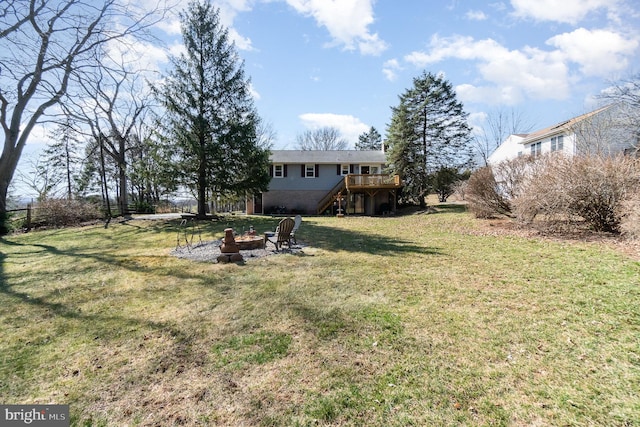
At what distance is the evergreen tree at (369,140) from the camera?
53.1 meters

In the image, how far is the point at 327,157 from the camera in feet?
86.1

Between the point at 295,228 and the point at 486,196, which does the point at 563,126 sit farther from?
the point at 295,228

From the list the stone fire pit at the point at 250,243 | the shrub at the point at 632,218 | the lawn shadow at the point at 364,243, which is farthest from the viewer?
the stone fire pit at the point at 250,243

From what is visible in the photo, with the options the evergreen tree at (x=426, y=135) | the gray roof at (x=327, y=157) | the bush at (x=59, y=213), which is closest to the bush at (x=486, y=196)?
the evergreen tree at (x=426, y=135)

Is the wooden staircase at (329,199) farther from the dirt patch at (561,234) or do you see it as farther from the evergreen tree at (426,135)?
the dirt patch at (561,234)

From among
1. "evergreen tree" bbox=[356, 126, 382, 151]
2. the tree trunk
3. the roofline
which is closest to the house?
the tree trunk

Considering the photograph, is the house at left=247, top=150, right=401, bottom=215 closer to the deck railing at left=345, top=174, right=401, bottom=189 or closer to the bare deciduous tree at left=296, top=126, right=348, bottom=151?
the deck railing at left=345, top=174, right=401, bottom=189

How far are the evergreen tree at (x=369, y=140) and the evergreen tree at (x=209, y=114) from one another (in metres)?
37.9

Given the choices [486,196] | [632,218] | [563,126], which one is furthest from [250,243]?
[563,126]

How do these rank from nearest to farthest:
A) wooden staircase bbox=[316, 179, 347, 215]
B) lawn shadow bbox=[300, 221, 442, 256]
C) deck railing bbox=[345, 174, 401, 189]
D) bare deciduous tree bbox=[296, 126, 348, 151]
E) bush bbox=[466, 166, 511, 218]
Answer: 1. lawn shadow bbox=[300, 221, 442, 256]
2. bush bbox=[466, 166, 511, 218]
3. deck railing bbox=[345, 174, 401, 189]
4. wooden staircase bbox=[316, 179, 347, 215]
5. bare deciduous tree bbox=[296, 126, 348, 151]

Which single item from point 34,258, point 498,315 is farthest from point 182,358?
point 34,258

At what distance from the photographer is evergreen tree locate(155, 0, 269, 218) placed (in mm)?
16594

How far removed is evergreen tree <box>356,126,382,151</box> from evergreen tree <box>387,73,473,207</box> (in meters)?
28.8

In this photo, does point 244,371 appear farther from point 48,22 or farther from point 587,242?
point 48,22
